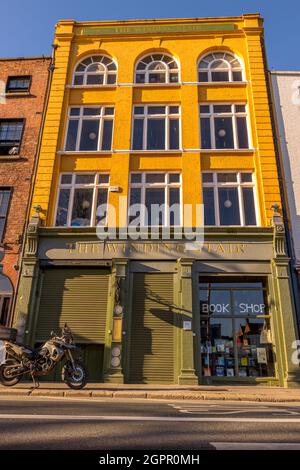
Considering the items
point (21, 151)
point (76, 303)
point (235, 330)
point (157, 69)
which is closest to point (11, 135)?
point (21, 151)

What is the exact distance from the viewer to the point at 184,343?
14016 mm

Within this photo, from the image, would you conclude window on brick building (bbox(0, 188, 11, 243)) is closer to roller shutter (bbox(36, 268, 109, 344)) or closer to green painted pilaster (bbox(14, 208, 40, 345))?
green painted pilaster (bbox(14, 208, 40, 345))

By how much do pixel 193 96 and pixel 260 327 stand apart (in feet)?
38.2

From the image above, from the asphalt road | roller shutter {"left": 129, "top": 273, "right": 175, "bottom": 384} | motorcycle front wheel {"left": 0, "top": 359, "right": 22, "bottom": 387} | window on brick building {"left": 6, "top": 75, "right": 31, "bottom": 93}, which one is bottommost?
the asphalt road

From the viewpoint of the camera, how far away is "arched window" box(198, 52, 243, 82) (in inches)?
765

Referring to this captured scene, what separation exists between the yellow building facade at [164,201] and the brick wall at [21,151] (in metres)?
0.74

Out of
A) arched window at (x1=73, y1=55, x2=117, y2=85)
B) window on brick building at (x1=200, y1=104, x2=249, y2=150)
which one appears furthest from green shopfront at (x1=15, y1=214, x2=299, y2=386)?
arched window at (x1=73, y1=55, x2=117, y2=85)

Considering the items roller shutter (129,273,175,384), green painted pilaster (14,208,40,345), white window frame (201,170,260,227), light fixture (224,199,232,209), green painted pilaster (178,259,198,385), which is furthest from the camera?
light fixture (224,199,232,209)

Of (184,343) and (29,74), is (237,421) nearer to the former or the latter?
(184,343)

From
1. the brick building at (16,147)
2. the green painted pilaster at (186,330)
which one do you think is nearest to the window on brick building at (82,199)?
the brick building at (16,147)

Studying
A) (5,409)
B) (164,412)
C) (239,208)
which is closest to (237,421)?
(164,412)

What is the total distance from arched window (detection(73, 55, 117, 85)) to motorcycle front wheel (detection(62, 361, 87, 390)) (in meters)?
14.7

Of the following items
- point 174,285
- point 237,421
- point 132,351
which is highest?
point 174,285

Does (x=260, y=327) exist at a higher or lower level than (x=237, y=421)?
higher
